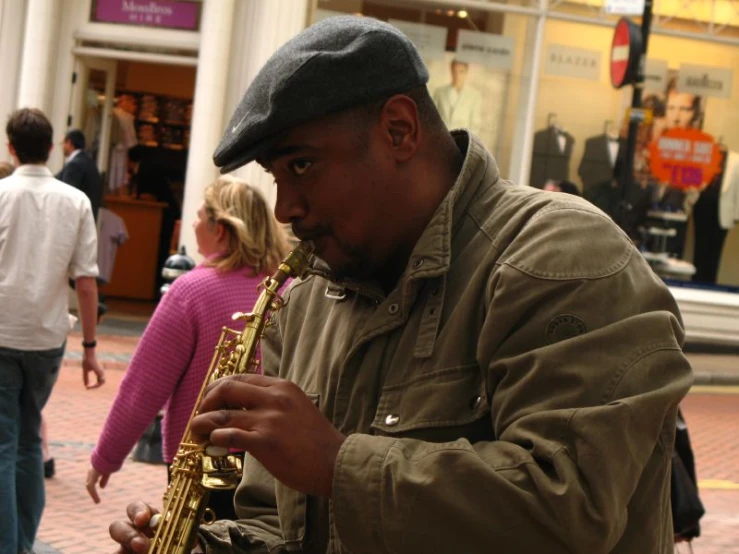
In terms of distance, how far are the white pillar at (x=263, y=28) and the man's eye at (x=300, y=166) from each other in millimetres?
13101

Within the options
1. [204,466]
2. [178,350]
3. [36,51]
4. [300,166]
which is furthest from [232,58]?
[300,166]

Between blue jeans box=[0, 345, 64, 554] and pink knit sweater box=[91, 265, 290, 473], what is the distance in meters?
1.12

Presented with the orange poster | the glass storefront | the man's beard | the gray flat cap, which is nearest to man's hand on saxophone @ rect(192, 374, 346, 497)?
the man's beard

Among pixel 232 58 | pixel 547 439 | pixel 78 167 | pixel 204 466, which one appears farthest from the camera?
pixel 232 58

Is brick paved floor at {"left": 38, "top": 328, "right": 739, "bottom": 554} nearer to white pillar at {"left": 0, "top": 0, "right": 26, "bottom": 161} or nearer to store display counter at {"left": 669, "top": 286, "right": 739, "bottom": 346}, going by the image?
store display counter at {"left": 669, "top": 286, "right": 739, "bottom": 346}

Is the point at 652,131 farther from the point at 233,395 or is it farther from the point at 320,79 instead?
the point at 233,395

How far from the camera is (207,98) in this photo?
50.0 ft

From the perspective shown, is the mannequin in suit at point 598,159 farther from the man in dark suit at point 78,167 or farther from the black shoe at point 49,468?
the black shoe at point 49,468

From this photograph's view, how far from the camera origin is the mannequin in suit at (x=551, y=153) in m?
15.7

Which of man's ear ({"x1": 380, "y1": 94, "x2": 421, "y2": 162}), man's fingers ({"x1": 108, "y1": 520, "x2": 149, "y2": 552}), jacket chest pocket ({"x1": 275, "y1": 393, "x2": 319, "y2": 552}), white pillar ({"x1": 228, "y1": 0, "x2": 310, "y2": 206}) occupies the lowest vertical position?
man's fingers ({"x1": 108, "y1": 520, "x2": 149, "y2": 552})

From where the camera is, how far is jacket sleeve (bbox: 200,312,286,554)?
2.38 meters

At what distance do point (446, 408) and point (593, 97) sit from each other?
14017mm

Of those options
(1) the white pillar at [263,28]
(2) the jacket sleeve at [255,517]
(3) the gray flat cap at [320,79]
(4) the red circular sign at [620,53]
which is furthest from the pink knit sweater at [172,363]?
(1) the white pillar at [263,28]

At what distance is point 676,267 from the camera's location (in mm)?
15984
